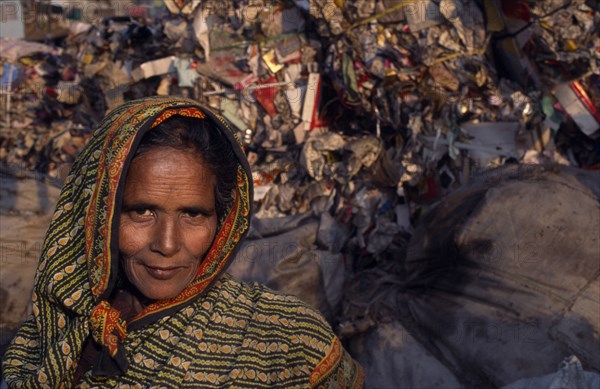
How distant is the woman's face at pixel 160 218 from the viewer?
1496 mm

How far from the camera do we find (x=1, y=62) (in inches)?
266

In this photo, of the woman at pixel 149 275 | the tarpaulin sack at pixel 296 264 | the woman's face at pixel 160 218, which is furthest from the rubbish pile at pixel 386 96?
the woman's face at pixel 160 218

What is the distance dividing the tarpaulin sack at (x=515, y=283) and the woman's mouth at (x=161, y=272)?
56.4 inches

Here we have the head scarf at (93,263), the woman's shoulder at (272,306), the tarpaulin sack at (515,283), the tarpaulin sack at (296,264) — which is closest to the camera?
the head scarf at (93,263)

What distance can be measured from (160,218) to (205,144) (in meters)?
0.19

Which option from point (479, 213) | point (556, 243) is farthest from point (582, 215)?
point (479, 213)

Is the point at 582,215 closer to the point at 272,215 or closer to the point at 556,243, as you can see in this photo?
the point at 556,243

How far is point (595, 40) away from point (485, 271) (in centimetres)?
191

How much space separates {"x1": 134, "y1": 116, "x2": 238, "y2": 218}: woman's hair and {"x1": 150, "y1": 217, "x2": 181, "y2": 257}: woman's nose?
15 cm

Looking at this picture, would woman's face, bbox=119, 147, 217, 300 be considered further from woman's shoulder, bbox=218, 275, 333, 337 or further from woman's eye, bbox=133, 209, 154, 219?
woman's shoulder, bbox=218, 275, 333, 337

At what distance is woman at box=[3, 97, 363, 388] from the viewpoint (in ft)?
4.83

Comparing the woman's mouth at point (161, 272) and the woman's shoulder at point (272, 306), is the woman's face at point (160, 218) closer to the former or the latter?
the woman's mouth at point (161, 272)

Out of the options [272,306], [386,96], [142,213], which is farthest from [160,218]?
[386,96]

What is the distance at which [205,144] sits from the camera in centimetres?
156
